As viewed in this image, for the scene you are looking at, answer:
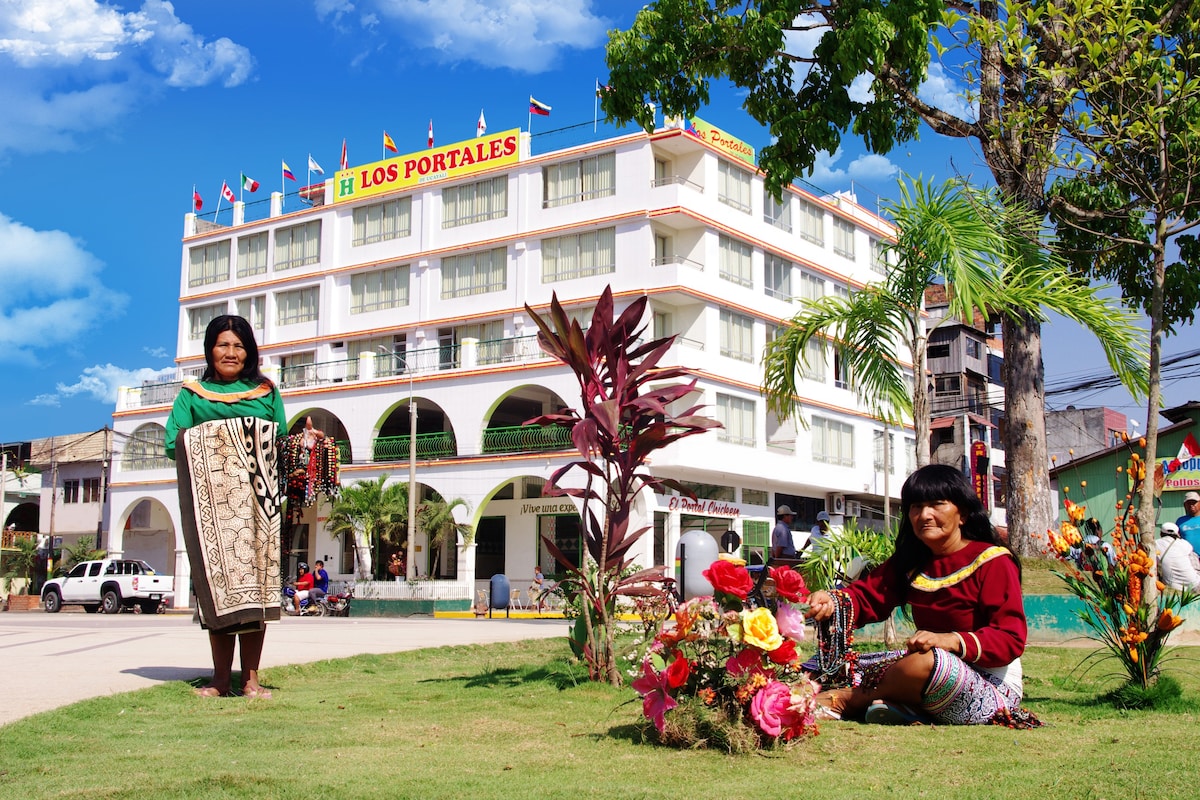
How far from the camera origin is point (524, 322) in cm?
3709

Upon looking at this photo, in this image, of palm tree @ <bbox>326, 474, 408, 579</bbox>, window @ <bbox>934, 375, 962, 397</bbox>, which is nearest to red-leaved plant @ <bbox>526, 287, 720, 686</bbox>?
palm tree @ <bbox>326, 474, 408, 579</bbox>

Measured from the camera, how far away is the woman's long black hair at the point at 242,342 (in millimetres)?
6637

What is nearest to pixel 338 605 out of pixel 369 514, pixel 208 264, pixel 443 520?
pixel 369 514

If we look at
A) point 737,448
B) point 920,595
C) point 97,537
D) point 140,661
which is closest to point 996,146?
point 920,595

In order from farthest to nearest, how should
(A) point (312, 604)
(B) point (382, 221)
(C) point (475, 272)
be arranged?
(B) point (382, 221)
(C) point (475, 272)
(A) point (312, 604)

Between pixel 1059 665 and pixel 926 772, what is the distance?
4.76 meters

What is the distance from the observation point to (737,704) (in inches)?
171

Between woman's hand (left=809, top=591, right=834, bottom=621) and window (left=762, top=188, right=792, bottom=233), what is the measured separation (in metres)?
34.4

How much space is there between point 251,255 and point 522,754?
43.9 m

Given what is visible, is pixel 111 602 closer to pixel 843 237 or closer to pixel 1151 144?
pixel 843 237

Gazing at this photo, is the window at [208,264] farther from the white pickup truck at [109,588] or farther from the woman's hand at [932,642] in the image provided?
the woman's hand at [932,642]

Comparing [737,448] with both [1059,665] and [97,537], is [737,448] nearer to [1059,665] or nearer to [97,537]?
[1059,665]

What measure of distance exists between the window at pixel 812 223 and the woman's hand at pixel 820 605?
120 feet

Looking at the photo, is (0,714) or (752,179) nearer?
(0,714)
